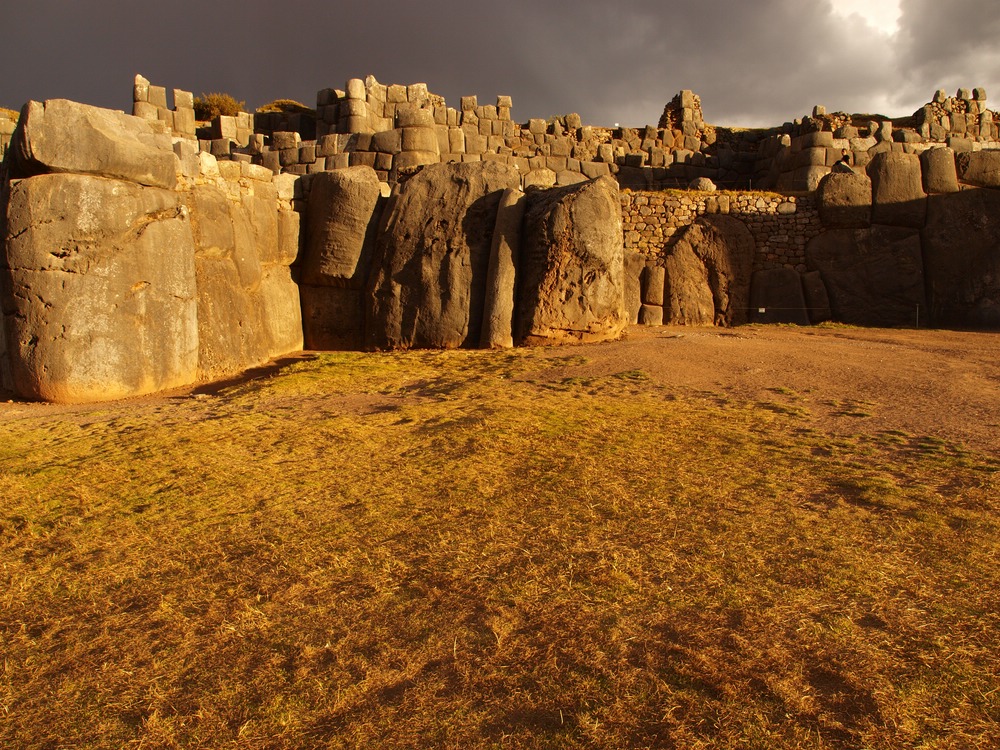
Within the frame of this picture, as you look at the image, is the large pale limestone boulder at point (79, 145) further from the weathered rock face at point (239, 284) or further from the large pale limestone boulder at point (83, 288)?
the weathered rock face at point (239, 284)

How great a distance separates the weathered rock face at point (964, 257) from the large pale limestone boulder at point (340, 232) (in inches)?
542

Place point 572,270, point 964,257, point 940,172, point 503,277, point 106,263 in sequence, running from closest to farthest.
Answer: point 106,263 < point 572,270 < point 503,277 < point 964,257 < point 940,172

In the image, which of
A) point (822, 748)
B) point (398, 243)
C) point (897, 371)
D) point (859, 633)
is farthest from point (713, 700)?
point (398, 243)

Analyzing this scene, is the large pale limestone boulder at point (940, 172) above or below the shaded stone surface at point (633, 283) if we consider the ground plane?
above

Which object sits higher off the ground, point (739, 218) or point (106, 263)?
point (739, 218)

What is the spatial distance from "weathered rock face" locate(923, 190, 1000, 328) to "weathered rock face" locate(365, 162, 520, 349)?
11.3 m

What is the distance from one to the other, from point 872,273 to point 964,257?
204 centimetres

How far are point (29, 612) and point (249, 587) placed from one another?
3.56 feet

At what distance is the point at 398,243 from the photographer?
13320 mm

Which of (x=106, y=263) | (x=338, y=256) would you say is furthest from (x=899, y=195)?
(x=106, y=263)

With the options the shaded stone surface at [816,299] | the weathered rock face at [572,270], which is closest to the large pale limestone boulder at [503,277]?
the weathered rock face at [572,270]

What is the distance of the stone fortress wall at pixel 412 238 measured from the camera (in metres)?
8.74

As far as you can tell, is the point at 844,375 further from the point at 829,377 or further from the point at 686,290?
the point at 686,290

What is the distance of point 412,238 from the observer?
13258 mm
